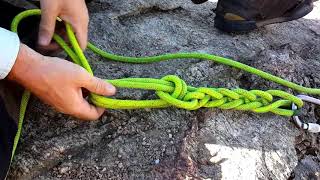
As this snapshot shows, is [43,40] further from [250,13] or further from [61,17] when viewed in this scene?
[250,13]

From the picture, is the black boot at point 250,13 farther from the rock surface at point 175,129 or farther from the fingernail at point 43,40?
the fingernail at point 43,40

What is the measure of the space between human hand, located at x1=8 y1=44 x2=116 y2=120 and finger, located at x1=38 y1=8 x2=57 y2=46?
0.48 ft

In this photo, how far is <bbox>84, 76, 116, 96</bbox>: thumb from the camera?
990 millimetres

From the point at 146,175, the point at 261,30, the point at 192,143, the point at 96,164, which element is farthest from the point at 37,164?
the point at 261,30

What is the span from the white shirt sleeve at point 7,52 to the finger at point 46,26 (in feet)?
0.51

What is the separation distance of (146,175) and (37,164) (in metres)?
0.24

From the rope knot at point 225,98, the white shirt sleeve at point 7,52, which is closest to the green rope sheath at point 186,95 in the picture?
the rope knot at point 225,98

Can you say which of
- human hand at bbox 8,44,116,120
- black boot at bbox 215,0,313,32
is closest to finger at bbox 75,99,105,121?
human hand at bbox 8,44,116,120

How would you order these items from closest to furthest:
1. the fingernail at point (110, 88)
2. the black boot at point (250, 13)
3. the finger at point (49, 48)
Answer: the fingernail at point (110, 88), the finger at point (49, 48), the black boot at point (250, 13)

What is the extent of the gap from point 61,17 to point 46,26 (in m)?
0.05

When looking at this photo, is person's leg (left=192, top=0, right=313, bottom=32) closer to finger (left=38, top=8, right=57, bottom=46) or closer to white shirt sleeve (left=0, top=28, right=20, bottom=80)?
finger (left=38, top=8, right=57, bottom=46)

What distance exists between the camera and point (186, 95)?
42.2 inches

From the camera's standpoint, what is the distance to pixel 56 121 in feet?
3.62

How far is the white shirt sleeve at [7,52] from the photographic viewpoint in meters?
0.91
